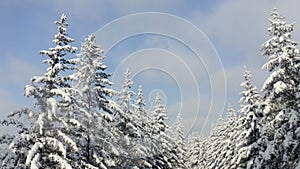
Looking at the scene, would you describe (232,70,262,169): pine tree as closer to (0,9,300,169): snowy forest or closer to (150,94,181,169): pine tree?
(0,9,300,169): snowy forest

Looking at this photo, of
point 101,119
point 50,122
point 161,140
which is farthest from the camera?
point 161,140

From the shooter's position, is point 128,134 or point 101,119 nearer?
point 101,119

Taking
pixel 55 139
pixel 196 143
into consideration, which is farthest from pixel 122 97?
pixel 196 143

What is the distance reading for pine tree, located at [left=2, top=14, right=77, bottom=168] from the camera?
15531mm

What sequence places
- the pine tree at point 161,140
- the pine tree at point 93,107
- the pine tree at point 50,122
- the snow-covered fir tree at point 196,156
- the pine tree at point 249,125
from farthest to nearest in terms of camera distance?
the snow-covered fir tree at point 196,156
the pine tree at point 161,140
the pine tree at point 249,125
the pine tree at point 93,107
the pine tree at point 50,122

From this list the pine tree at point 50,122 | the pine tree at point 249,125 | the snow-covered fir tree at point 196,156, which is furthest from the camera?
the snow-covered fir tree at point 196,156

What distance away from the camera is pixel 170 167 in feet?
121

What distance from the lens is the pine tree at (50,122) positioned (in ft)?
51.0

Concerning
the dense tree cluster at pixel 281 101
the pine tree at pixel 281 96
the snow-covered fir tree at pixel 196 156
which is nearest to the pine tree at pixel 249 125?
the dense tree cluster at pixel 281 101

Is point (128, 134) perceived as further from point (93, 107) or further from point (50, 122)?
point (50, 122)

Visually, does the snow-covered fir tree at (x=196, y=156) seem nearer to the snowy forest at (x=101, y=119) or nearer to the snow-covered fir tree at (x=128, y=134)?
the snowy forest at (x=101, y=119)

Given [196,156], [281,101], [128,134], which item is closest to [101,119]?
[128,134]

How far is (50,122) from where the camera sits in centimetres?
1661

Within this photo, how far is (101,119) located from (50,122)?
4629mm
